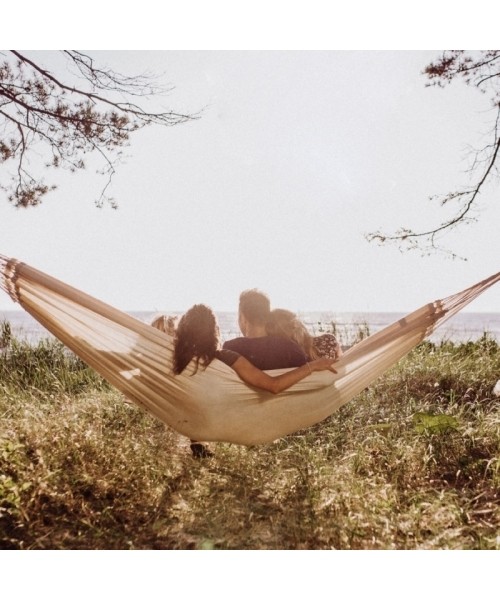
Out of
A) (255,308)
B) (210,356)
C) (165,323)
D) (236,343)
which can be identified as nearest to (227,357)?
(210,356)

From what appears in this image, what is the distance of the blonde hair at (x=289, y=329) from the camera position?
87.5 inches

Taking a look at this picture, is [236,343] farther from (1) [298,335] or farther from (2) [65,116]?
(2) [65,116]

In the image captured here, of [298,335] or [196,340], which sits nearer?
[196,340]

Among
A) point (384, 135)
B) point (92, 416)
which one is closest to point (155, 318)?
point (92, 416)

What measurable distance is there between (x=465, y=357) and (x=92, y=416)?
2640 mm

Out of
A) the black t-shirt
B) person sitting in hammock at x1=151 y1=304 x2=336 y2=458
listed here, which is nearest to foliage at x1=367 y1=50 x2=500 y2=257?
the black t-shirt

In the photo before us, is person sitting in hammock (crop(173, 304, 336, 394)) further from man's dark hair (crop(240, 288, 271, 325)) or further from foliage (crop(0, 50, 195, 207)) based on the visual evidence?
foliage (crop(0, 50, 195, 207))

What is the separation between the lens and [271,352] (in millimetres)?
2020

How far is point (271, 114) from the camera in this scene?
2.90 m

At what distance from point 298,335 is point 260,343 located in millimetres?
365

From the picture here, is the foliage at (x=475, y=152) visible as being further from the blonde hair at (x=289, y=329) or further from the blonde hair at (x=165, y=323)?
the blonde hair at (x=165, y=323)

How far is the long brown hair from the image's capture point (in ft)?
5.67
